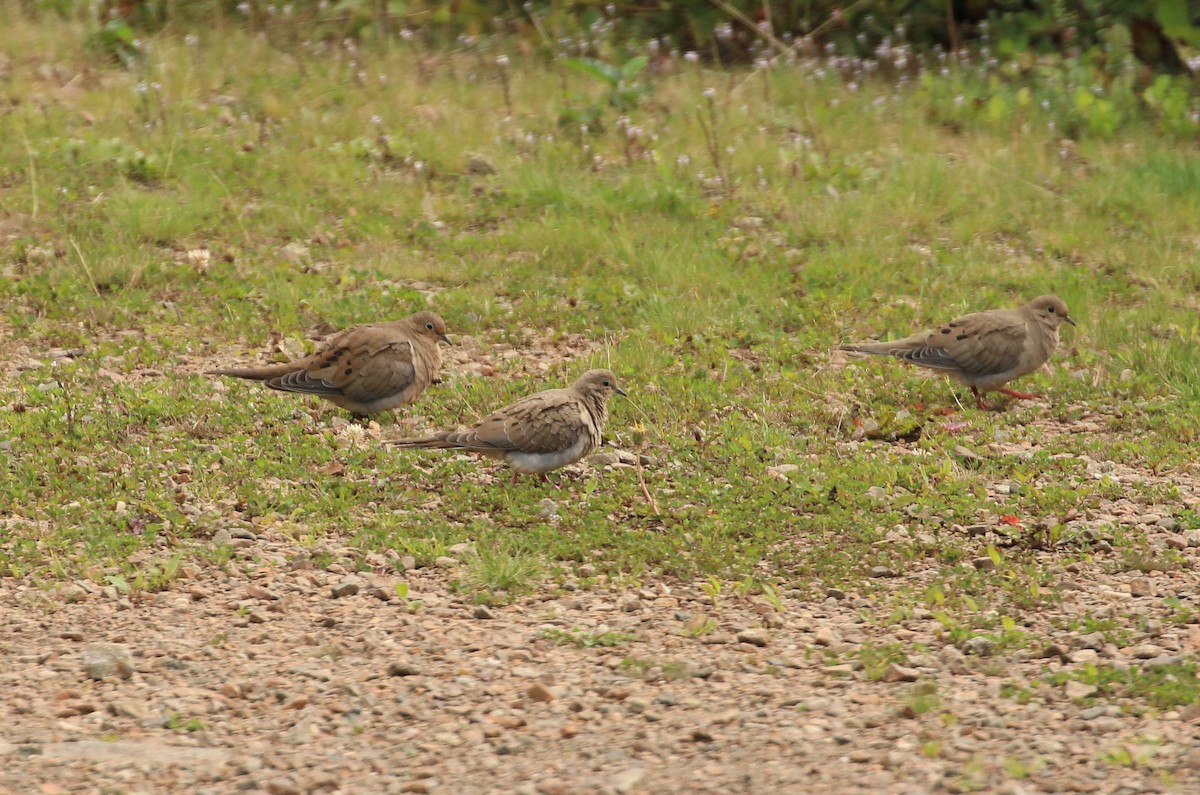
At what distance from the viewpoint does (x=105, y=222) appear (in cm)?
1060

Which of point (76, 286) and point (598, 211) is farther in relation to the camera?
point (598, 211)

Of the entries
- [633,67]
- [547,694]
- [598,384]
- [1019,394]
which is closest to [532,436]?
[598,384]

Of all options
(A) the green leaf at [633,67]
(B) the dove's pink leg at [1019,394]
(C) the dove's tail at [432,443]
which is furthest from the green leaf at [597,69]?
(C) the dove's tail at [432,443]

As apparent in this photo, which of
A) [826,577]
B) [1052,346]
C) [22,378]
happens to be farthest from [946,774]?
[22,378]

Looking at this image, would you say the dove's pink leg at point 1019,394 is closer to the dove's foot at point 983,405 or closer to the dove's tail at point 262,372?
the dove's foot at point 983,405

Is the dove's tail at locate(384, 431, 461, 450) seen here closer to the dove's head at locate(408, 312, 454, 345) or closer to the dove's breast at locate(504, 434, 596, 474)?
the dove's breast at locate(504, 434, 596, 474)

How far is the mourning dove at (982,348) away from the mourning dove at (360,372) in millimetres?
2581

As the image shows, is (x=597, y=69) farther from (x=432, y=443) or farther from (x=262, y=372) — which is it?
(x=432, y=443)

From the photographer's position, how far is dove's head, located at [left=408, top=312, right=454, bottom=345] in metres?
8.52

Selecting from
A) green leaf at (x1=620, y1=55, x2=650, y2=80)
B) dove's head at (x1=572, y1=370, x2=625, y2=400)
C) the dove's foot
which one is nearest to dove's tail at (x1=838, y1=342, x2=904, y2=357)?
the dove's foot

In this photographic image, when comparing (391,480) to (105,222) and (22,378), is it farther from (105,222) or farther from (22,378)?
(105,222)

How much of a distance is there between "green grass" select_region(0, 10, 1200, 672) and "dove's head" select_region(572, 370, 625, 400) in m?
0.31

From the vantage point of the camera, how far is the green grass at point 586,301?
21.7ft

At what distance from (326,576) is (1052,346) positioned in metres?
4.76
